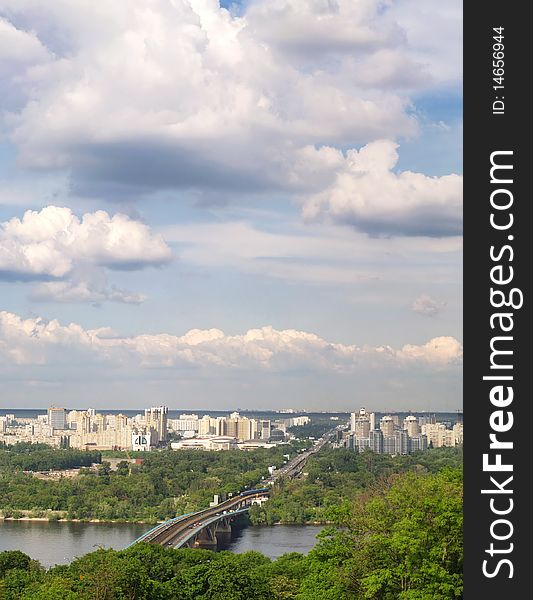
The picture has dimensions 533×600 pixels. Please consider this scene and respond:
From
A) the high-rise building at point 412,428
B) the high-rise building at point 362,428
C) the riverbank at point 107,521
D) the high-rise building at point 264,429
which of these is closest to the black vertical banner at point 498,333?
the riverbank at point 107,521

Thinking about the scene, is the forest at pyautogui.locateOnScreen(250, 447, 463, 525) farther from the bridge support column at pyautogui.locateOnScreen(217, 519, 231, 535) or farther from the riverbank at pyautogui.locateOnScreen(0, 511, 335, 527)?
the bridge support column at pyautogui.locateOnScreen(217, 519, 231, 535)

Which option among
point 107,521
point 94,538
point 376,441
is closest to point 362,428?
point 376,441

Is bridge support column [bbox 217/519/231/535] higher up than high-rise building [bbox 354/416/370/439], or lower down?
lower down

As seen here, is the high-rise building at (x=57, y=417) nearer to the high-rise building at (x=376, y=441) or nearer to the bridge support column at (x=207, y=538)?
the high-rise building at (x=376, y=441)

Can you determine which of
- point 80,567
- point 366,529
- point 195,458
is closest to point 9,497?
point 195,458

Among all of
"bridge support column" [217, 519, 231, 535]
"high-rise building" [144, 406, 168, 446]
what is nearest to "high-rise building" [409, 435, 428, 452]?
"high-rise building" [144, 406, 168, 446]

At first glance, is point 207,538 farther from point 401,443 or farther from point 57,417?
point 57,417
